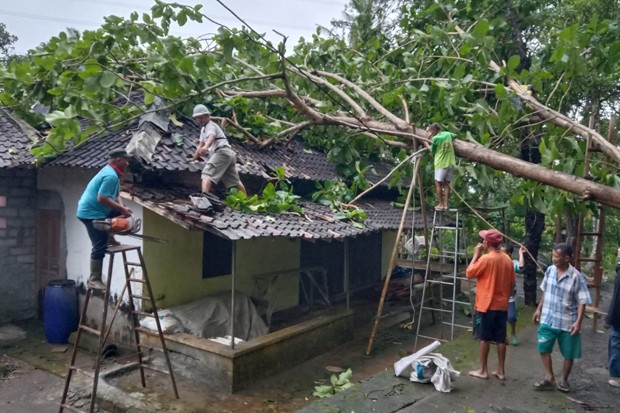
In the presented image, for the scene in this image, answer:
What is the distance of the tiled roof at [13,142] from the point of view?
26.3ft

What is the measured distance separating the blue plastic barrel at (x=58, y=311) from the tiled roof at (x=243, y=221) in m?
2.47

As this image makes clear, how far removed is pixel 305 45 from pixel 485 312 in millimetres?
6297

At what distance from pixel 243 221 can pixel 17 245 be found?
197 inches

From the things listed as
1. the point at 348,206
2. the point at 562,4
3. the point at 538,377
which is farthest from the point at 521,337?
the point at 562,4

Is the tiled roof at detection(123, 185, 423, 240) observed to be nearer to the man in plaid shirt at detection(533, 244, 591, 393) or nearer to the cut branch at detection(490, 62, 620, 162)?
the man in plaid shirt at detection(533, 244, 591, 393)

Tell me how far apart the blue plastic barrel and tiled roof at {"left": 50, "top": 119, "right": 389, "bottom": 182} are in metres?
2.12

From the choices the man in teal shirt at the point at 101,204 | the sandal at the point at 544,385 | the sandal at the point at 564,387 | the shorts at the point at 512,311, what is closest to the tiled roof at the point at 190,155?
the man in teal shirt at the point at 101,204

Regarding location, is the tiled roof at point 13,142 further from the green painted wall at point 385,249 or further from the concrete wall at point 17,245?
the green painted wall at point 385,249

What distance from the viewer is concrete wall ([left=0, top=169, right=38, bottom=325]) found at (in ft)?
29.3

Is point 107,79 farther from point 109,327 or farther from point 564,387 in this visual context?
point 564,387

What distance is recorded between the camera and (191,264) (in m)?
8.41

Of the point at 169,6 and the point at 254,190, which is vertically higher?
the point at 169,6

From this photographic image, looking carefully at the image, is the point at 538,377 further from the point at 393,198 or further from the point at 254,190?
the point at 393,198

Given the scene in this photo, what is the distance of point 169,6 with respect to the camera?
6.43m
